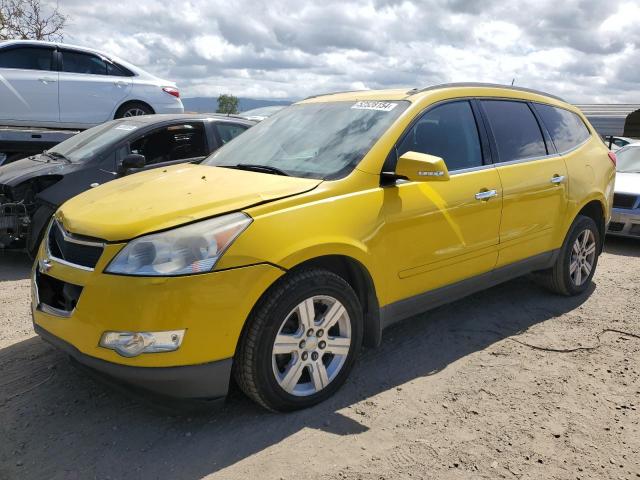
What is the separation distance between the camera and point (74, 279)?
2738 mm

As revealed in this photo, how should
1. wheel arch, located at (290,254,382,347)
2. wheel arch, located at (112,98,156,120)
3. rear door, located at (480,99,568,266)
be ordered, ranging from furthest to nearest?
wheel arch, located at (112,98,156,120) → rear door, located at (480,99,568,266) → wheel arch, located at (290,254,382,347)

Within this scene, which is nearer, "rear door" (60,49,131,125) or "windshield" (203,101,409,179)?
"windshield" (203,101,409,179)

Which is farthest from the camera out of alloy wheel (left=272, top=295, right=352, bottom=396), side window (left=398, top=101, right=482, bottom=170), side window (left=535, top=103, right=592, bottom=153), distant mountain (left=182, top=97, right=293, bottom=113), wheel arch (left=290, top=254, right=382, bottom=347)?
distant mountain (left=182, top=97, right=293, bottom=113)

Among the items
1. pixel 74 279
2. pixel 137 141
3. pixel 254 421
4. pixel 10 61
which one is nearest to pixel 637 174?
pixel 137 141

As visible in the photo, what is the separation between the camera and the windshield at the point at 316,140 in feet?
11.0

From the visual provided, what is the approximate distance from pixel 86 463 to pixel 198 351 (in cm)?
70

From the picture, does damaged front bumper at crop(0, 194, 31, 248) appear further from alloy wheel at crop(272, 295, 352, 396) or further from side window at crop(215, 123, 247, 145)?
alloy wheel at crop(272, 295, 352, 396)

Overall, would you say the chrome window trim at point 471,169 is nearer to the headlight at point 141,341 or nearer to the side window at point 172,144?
the headlight at point 141,341

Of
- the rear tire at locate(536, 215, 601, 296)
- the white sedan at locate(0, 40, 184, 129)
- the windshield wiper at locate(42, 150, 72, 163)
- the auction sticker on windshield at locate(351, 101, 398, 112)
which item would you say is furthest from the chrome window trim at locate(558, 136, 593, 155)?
the white sedan at locate(0, 40, 184, 129)

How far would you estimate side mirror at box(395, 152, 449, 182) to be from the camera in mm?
3174

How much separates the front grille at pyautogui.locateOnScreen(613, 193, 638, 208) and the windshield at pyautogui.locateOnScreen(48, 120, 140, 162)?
5.96 meters

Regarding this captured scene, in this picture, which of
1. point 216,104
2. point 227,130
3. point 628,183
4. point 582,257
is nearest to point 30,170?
point 227,130

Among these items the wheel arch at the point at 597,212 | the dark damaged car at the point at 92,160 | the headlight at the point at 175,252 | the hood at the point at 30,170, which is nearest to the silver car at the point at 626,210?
the wheel arch at the point at 597,212

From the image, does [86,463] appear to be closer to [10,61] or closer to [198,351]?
[198,351]
